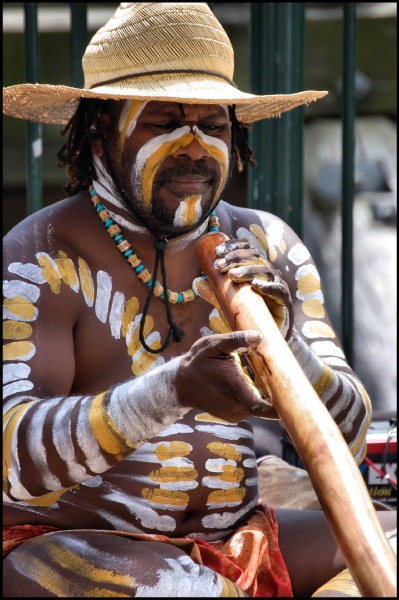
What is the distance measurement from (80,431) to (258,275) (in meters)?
0.48

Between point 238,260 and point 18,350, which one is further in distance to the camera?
point 18,350

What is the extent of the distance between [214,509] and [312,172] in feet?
9.24

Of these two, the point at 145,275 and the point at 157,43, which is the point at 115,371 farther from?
the point at 157,43

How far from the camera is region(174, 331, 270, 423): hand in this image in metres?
2.14

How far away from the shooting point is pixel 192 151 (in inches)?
102

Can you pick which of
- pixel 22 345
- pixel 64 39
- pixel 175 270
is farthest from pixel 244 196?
pixel 22 345

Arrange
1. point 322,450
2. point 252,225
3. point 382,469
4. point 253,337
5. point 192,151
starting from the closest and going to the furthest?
1. point 322,450
2. point 253,337
3. point 192,151
4. point 252,225
5. point 382,469

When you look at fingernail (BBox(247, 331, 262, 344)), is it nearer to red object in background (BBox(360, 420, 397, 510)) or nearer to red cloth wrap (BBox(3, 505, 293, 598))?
red cloth wrap (BBox(3, 505, 293, 598))

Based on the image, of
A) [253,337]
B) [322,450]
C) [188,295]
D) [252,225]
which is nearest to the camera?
[322,450]

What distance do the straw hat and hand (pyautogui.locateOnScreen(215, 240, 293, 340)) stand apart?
0.35 m

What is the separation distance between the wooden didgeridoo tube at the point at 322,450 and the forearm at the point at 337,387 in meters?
0.28

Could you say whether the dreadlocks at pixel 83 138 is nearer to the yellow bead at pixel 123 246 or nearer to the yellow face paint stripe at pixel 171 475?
the yellow bead at pixel 123 246

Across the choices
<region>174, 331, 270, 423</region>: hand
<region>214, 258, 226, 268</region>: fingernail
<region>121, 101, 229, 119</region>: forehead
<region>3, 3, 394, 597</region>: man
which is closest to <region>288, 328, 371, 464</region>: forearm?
<region>3, 3, 394, 597</region>: man

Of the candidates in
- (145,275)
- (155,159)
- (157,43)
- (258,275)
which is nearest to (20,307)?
(145,275)
